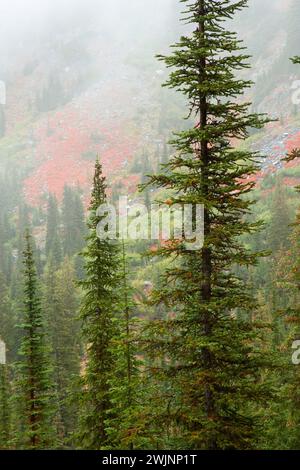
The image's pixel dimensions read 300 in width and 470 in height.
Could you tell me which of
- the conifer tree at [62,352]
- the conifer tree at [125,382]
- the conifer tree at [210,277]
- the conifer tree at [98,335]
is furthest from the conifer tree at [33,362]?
the conifer tree at [62,352]

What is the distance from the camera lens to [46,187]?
6304 inches

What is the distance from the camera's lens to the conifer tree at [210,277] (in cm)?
1062

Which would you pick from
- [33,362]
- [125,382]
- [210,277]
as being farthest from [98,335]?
[210,277]

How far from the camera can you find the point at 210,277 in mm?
11250

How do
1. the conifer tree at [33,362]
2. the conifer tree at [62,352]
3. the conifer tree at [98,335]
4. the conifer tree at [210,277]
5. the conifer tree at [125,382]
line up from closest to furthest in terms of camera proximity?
the conifer tree at [210,277] → the conifer tree at [125,382] → the conifer tree at [98,335] → the conifer tree at [33,362] → the conifer tree at [62,352]

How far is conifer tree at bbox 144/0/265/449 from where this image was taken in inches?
418

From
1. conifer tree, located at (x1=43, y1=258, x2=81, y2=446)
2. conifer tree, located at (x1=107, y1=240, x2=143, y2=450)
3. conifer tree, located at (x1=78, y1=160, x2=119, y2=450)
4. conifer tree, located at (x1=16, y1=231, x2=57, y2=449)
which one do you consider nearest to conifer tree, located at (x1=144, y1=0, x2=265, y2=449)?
conifer tree, located at (x1=107, y1=240, x2=143, y2=450)

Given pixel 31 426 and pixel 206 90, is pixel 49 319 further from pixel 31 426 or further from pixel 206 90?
pixel 206 90

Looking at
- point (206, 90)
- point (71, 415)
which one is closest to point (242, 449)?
point (206, 90)

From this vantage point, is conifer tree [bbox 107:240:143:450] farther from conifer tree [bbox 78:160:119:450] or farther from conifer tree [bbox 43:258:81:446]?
conifer tree [bbox 43:258:81:446]

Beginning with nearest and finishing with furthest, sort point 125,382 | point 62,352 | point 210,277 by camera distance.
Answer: point 210,277 → point 125,382 → point 62,352

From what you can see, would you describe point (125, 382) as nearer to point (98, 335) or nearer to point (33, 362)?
point (98, 335)

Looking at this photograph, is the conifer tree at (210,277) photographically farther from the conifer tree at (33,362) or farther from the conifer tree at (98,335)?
the conifer tree at (33,362)

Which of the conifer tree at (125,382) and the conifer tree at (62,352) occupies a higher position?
the conifer tree at (125,382)
